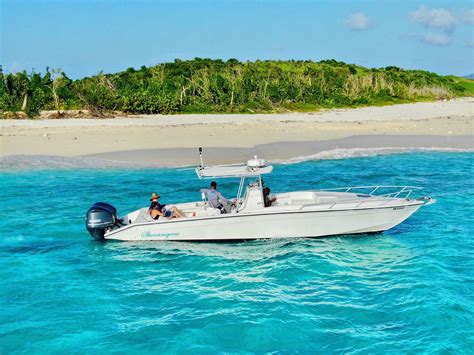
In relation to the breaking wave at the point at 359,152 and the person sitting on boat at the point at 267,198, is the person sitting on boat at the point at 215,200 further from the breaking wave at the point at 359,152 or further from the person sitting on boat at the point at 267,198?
the breaking wave at the point at 359,152

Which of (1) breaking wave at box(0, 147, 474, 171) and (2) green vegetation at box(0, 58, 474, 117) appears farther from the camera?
(2) green vegetation at box(0, 58, 474, 117)

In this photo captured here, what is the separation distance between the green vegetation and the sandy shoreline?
3.14 metres

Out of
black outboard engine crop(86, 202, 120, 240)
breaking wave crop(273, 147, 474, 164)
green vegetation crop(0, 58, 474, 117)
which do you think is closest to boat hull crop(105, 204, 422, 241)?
black outboard engine crop(86, 202, 120, 240)

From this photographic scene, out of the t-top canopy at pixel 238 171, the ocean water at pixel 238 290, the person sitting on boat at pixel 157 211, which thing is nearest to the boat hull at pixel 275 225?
the ocean water at pixel 238 290

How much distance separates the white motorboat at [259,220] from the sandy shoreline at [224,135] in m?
11.8

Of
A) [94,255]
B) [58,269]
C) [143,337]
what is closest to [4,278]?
[58,269]

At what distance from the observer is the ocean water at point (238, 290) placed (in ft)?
32.7

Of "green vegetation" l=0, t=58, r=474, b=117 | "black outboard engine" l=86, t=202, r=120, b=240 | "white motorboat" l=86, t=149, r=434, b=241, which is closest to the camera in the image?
"white motorboat" l=86, t=149, r=434, b=241

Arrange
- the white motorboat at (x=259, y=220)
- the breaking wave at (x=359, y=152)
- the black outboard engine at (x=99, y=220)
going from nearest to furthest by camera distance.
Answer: the white motorboat at (x=259, y=220)
the black outboard engine at (x=99, y=220)
the breaking wave at (x=359, y=152)

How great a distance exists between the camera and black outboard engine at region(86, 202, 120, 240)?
15.5m

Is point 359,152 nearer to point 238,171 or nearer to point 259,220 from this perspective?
point 238,171

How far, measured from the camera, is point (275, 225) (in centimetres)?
Answer: 1495

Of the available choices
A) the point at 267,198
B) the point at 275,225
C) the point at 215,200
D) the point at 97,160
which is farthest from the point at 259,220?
the point at 97,160

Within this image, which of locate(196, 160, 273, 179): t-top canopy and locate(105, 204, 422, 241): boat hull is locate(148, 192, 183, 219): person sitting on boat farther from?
locate(196, 160, 273, 179): t-top canopy
